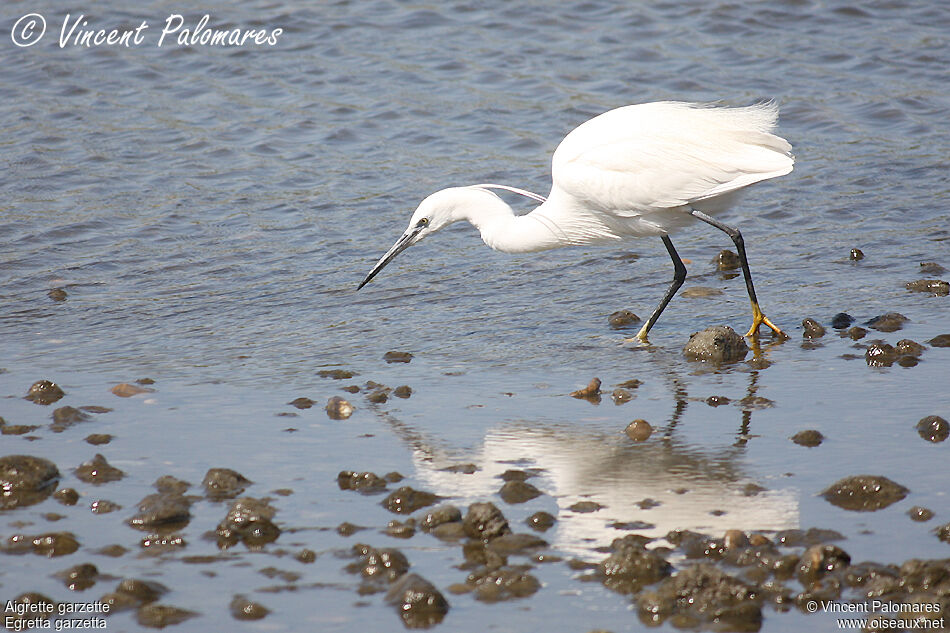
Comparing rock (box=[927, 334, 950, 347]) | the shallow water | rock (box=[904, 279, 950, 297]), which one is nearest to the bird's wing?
the shallow water

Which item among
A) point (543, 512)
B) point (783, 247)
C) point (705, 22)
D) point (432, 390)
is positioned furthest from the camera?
point (705, 22)

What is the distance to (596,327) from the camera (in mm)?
6945

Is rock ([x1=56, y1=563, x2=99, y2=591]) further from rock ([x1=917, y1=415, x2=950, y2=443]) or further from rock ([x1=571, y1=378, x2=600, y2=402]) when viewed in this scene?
rock ([x1=917, y1=415, x2=950, y2=443])

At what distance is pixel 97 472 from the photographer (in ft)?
15.3

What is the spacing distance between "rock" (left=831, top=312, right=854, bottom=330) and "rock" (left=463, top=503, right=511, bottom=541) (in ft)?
10.4

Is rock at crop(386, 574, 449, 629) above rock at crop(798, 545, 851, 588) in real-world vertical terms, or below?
above

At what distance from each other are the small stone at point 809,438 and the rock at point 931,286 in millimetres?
2470

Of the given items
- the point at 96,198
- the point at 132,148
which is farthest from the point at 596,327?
the point at 132,148

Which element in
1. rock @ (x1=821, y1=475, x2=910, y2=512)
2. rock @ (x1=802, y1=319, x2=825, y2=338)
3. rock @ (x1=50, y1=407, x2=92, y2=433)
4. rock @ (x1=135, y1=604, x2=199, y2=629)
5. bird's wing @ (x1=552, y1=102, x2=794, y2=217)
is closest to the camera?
A: rock @ (x1=135, y1=604, x2=199, y2=629)

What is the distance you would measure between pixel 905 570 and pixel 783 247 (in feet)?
16.0

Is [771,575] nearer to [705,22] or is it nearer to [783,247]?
[783,247]

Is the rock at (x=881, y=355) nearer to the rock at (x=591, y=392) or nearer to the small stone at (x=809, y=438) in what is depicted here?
the small stone at (x=809, y=438)

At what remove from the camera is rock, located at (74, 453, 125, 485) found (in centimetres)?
464

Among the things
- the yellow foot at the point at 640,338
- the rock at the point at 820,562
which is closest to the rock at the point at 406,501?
the rock at the point at 820,562
